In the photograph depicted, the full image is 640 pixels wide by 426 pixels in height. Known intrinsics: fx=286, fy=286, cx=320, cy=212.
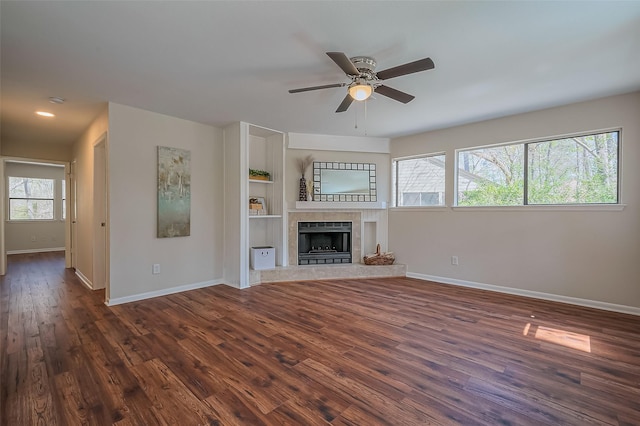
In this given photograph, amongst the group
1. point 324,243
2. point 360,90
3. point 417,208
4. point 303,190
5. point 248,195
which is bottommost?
point 324,243

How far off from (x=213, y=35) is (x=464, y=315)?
11.7 feet

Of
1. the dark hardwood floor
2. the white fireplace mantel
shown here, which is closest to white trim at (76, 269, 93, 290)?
the dark hardwood floor

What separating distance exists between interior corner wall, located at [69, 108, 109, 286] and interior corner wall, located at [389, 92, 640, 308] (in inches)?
194

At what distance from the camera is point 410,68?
7.06 feet

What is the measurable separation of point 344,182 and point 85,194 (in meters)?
4.30

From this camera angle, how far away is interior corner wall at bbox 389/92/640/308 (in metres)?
3.24

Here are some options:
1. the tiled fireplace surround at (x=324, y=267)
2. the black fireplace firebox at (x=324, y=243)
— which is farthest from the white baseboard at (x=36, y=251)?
the black fireplace firebox at (x=324, y=243)

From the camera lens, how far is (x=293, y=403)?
67.7 inches

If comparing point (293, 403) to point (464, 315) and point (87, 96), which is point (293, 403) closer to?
point (464, 315)

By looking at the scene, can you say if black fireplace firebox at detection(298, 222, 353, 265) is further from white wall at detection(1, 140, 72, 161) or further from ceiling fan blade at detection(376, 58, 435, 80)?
white wall at detection(1, 140, 72, 161)

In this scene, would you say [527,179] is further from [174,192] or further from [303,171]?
[174,192]

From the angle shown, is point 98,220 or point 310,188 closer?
point 98,220

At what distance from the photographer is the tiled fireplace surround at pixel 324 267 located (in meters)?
4.67

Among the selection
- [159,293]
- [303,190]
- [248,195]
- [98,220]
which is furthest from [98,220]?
[303,190]
